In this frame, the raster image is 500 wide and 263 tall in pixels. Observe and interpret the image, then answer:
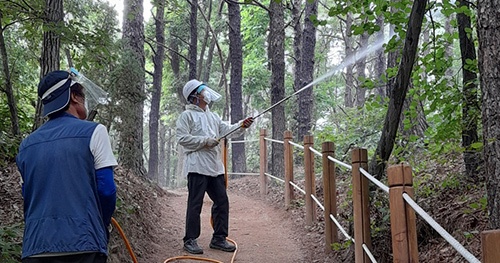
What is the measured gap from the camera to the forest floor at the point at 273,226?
4828mm

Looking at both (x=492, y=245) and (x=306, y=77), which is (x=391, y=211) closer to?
(x=492, y=245)

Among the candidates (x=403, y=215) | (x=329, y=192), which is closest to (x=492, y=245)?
(x=403, y=215)

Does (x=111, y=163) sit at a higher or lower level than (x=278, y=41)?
lower

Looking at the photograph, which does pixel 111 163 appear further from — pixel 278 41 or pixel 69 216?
pixel 278 41

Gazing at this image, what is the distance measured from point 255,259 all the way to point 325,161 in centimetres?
146

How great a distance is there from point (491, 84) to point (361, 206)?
A: 63.1 inches

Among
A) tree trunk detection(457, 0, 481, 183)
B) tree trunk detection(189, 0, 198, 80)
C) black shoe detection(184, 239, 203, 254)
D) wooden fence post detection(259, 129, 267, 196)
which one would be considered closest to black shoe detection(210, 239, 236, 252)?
black shoe detection(184, 239, 203, 254)

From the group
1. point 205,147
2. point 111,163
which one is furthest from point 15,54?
point 111,163

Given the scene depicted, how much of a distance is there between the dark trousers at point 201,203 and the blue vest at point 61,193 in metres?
3.27

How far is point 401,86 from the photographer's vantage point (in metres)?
4.94

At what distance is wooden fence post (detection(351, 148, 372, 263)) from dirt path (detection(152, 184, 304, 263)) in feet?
5.92

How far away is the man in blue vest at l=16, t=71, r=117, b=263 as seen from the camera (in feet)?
9.05

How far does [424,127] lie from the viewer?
8.38m

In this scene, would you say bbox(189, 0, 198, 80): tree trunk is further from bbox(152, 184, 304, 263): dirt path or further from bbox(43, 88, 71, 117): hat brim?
bbox(43, 88, 71, 117): hat brim
